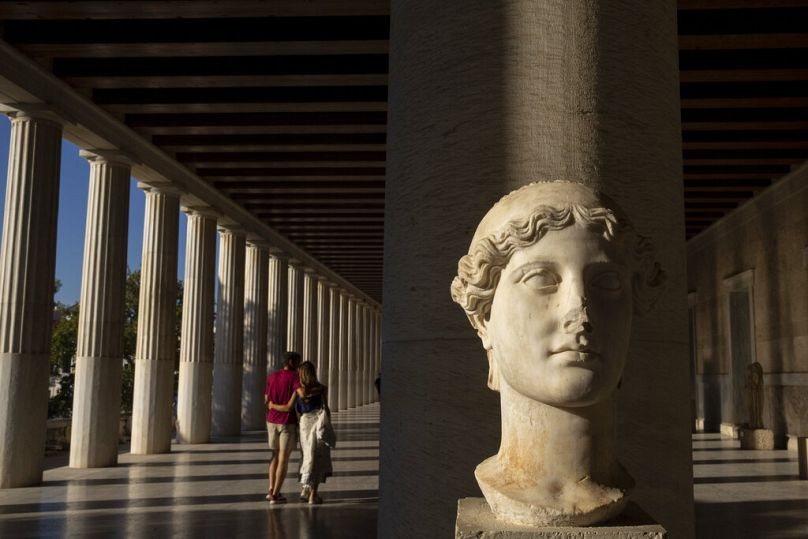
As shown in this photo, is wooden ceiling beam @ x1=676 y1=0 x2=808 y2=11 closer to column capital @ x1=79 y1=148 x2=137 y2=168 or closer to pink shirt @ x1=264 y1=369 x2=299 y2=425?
pink shirt @ x1=264 y1=369 x2=299 y2=425

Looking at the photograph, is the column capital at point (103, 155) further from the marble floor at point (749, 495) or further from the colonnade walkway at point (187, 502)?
the marble floor at point (749, 495)

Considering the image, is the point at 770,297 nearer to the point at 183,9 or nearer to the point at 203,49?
the point at 203,49

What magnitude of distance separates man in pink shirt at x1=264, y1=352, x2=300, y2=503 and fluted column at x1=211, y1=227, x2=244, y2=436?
52.0 feet

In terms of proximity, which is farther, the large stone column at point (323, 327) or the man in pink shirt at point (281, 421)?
the large stone column at point (323, 327)

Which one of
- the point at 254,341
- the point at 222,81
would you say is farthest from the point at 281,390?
the point at 254,341

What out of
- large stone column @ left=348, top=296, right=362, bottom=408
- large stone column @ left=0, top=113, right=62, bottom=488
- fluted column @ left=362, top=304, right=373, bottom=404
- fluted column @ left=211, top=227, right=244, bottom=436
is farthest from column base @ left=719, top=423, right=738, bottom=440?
fluted column @ left=362, top=304, right=373, bottom=404

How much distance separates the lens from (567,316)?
3.03m

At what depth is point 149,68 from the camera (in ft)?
53.8

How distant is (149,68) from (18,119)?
9.13 feet

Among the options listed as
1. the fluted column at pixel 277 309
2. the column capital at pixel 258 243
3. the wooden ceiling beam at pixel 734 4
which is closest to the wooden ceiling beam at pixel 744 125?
the wooden ceiling beam at pixel 734 4

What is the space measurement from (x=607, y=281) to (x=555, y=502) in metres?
0.90

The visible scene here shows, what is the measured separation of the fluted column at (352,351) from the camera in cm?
5308

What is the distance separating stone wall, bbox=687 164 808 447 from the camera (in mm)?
22141

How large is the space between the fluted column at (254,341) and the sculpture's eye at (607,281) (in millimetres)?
29014
